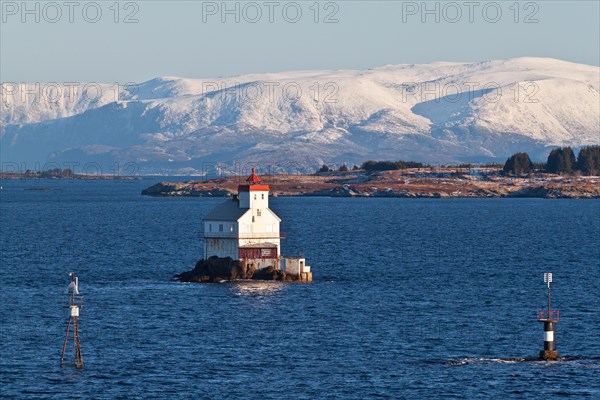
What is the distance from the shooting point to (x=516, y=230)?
17588 centimetres

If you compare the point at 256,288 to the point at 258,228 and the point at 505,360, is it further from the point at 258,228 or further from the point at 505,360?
the point at 505,360

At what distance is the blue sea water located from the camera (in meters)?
66.4

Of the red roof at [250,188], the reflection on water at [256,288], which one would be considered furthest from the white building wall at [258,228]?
the reflection on water at [256,288]

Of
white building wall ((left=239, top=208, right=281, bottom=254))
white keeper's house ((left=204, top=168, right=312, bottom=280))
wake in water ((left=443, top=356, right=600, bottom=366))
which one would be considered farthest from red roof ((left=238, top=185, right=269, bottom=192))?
wake in water ((left=443, top=356, right=600, bottom=366))

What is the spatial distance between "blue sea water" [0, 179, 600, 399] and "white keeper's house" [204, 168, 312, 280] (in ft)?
8.83

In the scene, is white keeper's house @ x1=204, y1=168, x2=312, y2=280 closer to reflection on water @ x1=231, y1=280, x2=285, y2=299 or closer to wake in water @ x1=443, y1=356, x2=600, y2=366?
reflection on water @ x1=231, y1=280, x2=285, y2=299

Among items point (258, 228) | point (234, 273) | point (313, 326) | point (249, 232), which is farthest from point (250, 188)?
point (313, 326)

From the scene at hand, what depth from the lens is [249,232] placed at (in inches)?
4008

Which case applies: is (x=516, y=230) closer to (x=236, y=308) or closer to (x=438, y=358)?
(x=236, y=308)

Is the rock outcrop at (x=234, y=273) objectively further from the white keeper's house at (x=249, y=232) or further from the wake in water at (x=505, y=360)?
the wake in water at (x=505, y=360)

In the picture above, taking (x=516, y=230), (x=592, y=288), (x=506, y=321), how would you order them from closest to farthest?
(x=506, y=321) < (x=592, y=288) < (x=516, y=230)

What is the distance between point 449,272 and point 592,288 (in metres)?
15.7

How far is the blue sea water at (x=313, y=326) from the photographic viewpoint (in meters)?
66.4

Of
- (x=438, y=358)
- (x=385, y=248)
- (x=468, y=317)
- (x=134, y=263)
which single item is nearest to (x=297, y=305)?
(x=468, y=317)
